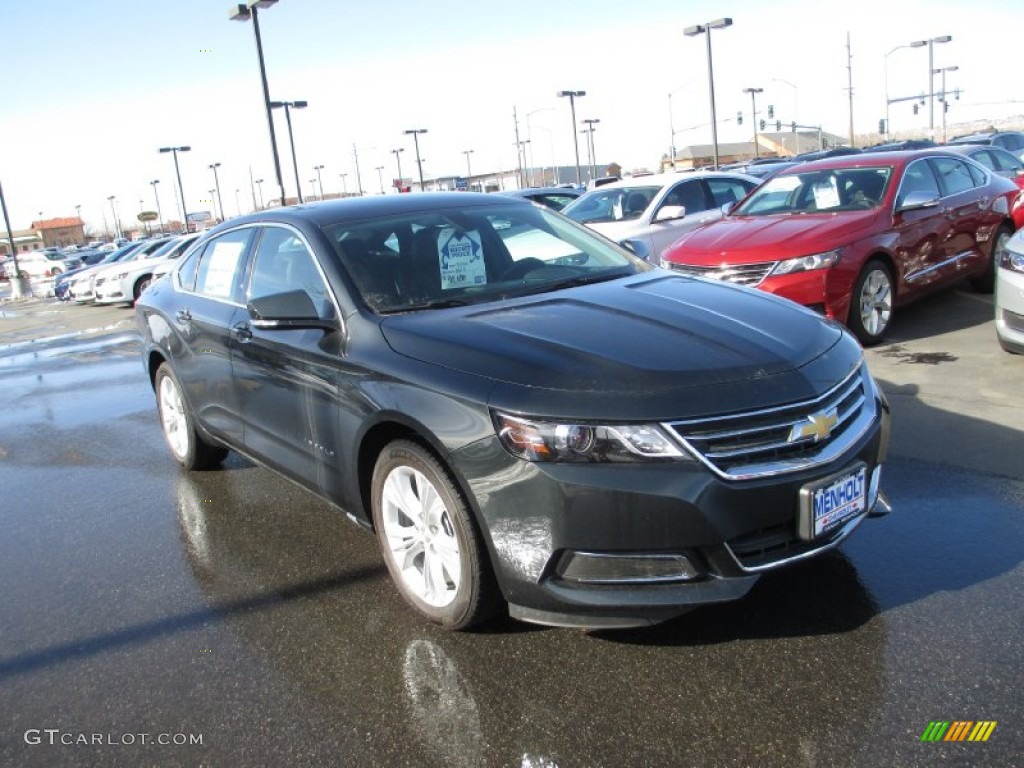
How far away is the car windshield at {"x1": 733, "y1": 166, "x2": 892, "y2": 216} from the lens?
329 inches

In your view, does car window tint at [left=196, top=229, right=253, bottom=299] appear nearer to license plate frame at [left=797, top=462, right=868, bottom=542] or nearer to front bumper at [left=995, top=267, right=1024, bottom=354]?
license plate frame at [left=797, top=462, right=868, bottom=542]

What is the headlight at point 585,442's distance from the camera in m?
2.76

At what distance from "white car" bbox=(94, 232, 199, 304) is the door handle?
1599 centimetres

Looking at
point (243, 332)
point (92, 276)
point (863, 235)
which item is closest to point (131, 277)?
point (92, 276)

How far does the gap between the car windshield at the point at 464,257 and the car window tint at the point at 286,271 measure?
16 cm

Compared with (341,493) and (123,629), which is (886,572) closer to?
(341,493)

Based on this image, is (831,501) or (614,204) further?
(614,204)

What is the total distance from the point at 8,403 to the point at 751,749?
8983 mm

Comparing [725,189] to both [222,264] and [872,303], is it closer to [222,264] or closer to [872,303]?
[872,303]

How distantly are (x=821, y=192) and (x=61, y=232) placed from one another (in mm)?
139920

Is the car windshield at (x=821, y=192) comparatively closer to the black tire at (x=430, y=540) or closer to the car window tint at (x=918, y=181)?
the car window tint at (x=918, y=181)

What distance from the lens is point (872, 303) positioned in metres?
7.84

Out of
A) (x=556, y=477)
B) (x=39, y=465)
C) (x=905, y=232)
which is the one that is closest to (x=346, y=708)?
(x=556, y=477)

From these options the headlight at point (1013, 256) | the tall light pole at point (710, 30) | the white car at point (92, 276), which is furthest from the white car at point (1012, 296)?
the tall light pole at point (710, 30)
